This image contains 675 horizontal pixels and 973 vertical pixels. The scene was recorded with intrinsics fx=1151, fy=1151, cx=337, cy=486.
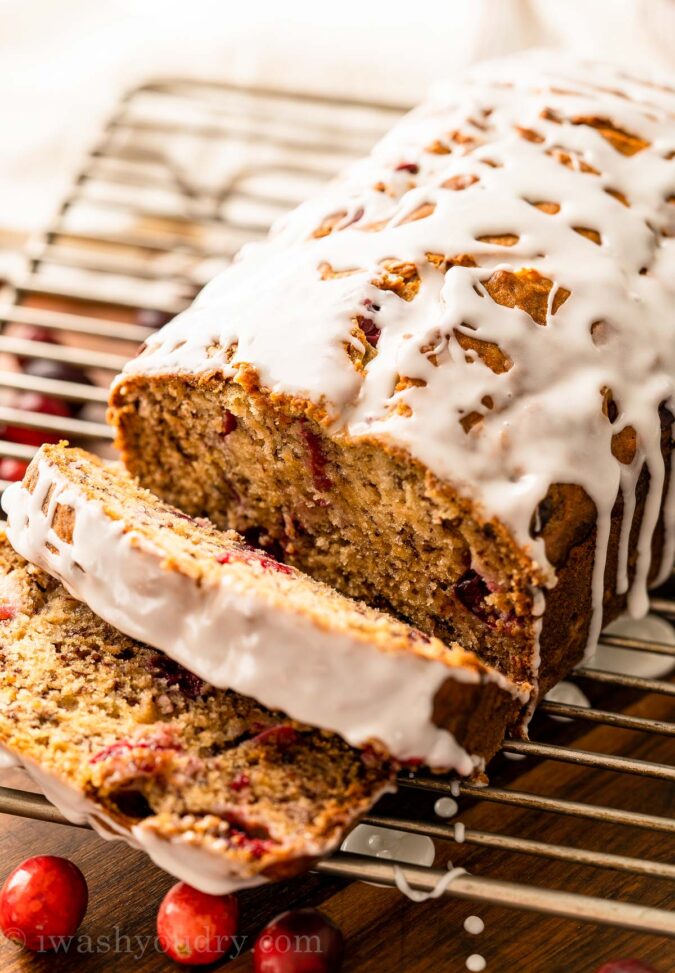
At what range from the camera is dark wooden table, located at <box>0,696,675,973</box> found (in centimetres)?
226

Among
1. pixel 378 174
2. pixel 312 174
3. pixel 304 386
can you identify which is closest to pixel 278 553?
pixel 304 386

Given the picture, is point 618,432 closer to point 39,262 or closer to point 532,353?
point 532,353

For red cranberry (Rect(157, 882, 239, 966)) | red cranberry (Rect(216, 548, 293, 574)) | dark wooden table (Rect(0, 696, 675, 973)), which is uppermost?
red cranberry (Rect(216, 548, 293, 574))

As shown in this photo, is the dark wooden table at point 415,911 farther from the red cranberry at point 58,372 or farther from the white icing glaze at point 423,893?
the red cranberry at point 58,372

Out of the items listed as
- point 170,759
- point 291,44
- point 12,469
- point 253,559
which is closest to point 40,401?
point 12,469

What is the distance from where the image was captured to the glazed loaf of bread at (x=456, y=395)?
243cm

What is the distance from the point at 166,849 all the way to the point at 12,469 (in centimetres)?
184

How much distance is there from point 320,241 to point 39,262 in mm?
1512

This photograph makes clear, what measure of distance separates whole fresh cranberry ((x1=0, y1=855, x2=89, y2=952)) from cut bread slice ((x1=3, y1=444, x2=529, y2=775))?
47cm

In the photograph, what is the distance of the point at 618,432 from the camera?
2586 millimetres

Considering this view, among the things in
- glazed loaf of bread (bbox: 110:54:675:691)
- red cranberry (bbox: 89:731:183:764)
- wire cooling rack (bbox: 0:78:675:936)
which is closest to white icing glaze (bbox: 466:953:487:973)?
wire cooling rack (bbox: 0:78:675:936)

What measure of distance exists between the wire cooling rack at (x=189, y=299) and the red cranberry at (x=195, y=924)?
0.24m

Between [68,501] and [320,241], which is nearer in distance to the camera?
[68,501]

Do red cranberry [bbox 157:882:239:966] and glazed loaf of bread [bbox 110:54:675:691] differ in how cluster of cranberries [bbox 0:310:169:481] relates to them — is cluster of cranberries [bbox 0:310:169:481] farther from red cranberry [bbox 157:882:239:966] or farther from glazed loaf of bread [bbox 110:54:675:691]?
red cranberry [bbox 157:882:239:966]
